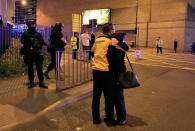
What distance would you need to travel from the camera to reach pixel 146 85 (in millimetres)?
7371

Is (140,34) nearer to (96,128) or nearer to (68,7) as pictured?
(68,7)

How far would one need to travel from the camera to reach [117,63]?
3730 mm

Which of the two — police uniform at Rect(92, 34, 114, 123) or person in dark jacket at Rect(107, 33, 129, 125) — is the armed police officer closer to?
police uniform at Rect(92, 34, 114, 123)

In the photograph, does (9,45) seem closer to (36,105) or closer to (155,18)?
(36,105)

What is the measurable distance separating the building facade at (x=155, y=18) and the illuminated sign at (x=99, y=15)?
0.91 metres

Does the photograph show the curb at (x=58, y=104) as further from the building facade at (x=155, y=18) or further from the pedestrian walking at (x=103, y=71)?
the building facade at (x=155, y=18)

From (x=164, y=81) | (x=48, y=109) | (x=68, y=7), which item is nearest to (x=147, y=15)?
(x=68, y=7)

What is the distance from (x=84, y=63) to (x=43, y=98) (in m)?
2.43

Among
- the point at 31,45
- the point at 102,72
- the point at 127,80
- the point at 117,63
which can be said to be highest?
the point at 31,45

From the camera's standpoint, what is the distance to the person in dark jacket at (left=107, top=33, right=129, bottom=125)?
3646mm

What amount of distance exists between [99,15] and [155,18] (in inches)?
410

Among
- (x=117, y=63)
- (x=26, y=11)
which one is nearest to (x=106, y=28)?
(x=117, y=63)

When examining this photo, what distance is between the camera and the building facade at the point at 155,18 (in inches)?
1125

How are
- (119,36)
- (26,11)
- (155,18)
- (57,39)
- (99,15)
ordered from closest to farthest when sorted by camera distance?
(119,36)
(57,39)
(155,18)
(99,15)
(26,11)
